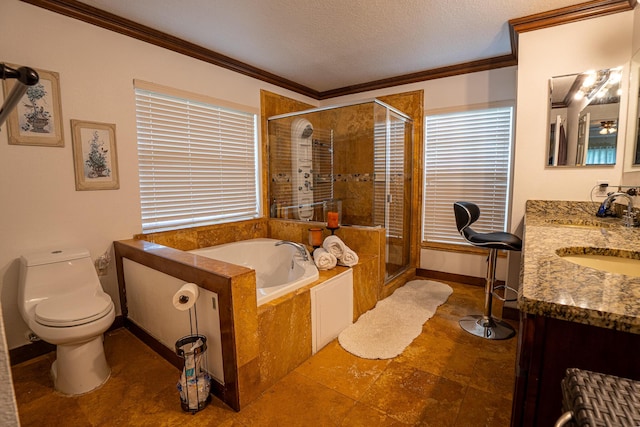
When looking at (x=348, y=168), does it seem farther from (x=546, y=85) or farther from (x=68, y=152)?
(x=68, y=152)

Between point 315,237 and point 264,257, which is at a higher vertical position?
point 315,237

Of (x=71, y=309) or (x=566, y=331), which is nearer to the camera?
(x=566, y=331)

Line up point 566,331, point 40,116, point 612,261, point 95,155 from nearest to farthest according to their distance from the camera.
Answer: point 566,331
point 612,261
point 40,116
point 95,155

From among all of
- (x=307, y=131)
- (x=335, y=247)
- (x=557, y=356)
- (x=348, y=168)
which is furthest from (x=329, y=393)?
(x=307, y=131)

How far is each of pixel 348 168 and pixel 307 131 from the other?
2.24 feet

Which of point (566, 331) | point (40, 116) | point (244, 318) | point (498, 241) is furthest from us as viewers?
point (498, 241)

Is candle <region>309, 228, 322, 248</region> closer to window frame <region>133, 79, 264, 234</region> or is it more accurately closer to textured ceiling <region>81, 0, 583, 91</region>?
window frame <region>133, 79, 264, 234</region>

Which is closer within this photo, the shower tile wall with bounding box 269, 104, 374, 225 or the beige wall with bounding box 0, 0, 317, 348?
the beige wall with bounding box 0, 0, 317, 348

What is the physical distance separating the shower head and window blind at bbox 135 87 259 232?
602 millimetres

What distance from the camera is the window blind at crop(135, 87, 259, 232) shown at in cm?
268

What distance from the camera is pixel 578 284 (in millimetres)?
811

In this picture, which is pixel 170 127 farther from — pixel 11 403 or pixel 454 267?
pixel 454 267

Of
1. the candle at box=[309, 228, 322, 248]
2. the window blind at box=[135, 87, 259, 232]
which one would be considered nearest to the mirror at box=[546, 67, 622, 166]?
the candle at box=[309, 228, 322, 248]

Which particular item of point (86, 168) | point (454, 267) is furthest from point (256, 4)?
point (454, 267)
